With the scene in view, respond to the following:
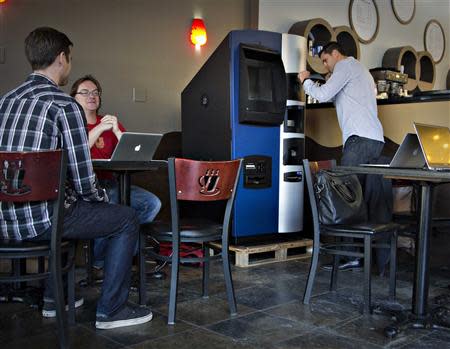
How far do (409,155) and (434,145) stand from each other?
16cm

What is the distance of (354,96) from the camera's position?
3.84 metres

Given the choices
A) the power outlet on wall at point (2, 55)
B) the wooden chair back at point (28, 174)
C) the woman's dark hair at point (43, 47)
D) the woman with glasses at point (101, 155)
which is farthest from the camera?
the power outlet on wall at point (2, 55)

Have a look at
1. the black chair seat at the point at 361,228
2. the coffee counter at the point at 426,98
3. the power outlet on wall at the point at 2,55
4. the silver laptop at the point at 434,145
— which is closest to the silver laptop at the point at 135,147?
the black chair seat at the point at 361,228

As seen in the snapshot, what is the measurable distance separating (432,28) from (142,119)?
4862mm

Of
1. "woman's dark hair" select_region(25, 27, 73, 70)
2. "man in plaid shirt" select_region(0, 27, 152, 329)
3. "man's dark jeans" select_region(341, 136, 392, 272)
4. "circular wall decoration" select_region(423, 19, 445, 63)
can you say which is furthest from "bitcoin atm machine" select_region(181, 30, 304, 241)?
"circular wall decoration" select_region(423, 19, 445, 63)

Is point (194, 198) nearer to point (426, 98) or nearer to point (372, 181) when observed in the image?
point (372, 181)

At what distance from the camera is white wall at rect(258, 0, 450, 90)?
5.16 metres

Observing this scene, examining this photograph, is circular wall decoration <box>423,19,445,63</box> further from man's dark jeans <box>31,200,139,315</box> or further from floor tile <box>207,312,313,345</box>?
man's dark jeans <box>31,200,139,315</box>

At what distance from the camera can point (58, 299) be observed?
2.09 meters

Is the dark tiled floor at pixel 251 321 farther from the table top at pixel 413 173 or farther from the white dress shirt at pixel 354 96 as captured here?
the white dress shirt at pixel 354 96

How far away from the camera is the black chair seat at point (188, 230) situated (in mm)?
2566

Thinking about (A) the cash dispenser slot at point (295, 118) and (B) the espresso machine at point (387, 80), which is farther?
(B) the espresso machine at point (387, 80)

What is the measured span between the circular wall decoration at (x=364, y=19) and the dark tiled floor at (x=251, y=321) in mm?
3615

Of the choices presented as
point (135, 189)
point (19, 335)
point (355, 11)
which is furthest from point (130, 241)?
point (355, 11)
